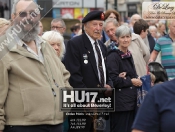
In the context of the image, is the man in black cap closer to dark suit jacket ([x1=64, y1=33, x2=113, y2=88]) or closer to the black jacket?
dark suit jacket ([x1=64, y1=33, x2=113, y2=88])

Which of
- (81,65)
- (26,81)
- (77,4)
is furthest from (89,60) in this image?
(77,4)

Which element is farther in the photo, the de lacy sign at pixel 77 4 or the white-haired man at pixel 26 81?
the de lacy sign at pixel 77 4

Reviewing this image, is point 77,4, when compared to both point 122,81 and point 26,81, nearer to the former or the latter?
point 122,81

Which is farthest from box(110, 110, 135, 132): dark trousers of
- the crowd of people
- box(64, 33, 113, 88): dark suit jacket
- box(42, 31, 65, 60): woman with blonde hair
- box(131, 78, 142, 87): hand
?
box(42, 31, 65, 60): woman with blonde hair

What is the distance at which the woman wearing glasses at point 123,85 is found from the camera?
786 centimetres

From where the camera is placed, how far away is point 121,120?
792cm

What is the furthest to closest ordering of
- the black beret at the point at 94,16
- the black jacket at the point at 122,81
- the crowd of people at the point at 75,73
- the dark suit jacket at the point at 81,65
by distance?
1. the black jacket at the point at 122,81
2. the black beret at the point at 94,16
3. the dark suit jacket at the point at 81,65
4. the crowd of people at the point at 75,73

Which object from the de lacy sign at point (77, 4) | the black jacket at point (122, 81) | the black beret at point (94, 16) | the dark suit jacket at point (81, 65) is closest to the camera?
the dark suit jacket at point (81, 65)

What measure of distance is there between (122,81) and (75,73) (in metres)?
0.98

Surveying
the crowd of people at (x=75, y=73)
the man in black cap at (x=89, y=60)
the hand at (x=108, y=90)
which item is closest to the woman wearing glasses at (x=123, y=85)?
the crowd of people at (x=75, y=73)

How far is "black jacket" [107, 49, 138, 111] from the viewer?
7852 mm

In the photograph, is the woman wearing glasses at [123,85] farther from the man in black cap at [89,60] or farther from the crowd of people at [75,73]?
the man in black cap at [89,60]

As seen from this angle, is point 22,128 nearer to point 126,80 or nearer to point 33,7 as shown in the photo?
point 33,7

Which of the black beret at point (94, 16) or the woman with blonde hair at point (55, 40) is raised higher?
the black beret at point (94, 16)
